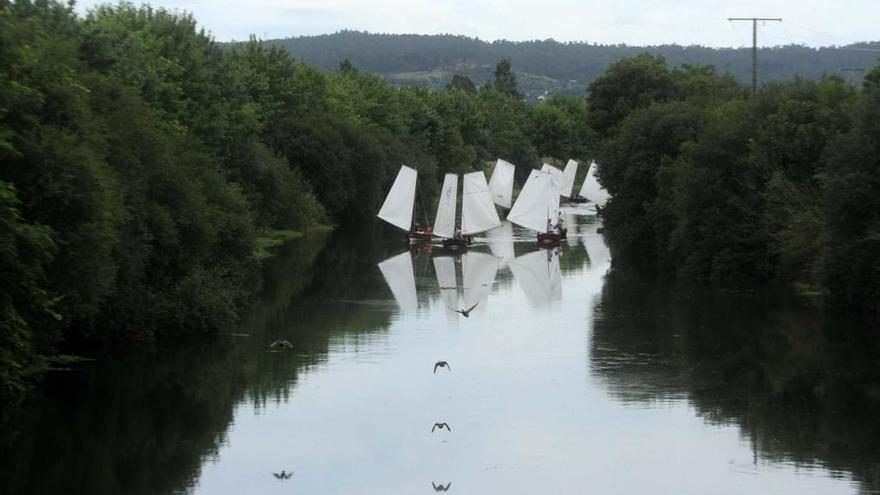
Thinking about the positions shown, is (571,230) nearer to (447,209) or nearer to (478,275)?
(447,209)

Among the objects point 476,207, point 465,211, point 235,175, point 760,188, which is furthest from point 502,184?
point 760,188

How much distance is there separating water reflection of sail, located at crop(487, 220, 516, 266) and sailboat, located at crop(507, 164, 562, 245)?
1.37 meters

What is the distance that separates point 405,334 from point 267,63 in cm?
4332

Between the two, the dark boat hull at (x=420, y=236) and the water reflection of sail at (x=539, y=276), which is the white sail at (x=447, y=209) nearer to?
the dark boat hull at (x=420, y=236)

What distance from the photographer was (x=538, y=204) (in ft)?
234

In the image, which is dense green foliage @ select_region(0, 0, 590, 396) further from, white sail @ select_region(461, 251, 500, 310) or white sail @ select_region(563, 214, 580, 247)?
white sail @ select_region(563, 214, 580, 247)

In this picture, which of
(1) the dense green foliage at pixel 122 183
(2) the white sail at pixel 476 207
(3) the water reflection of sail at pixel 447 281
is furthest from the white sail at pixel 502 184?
(3) the water reflection of sail at pixel 447 281

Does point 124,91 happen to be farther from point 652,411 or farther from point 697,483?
point 697,483

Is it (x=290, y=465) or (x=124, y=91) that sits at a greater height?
(x=124, y=91)

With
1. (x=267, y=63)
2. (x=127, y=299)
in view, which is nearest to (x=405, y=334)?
(x=127, y=299)

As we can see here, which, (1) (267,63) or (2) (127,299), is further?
(1) (267,63)

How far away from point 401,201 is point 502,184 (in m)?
17.9

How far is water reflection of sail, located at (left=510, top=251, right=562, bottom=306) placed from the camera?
46438 millimetres

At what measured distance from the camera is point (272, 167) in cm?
6391
